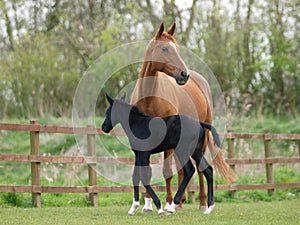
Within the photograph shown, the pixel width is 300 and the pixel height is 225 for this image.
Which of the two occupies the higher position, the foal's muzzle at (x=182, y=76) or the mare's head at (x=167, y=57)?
the mare's head at (x=167, y=57)

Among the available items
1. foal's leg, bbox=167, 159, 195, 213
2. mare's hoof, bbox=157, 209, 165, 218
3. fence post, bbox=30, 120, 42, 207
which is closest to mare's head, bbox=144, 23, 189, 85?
foal's leg, bbox=167, 159, 195, 213

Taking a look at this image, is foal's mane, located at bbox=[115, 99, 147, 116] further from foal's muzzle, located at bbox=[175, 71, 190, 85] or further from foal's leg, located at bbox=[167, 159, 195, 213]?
foal's leg, located at bbox=[167, 159, 195, 213]

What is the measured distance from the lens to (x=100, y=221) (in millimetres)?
6246

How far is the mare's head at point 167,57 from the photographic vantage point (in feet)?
22.6

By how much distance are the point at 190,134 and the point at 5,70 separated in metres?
11.2

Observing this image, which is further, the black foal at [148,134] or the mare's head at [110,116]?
the mare's head at [110,116]

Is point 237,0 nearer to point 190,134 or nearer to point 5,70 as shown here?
point 5,70

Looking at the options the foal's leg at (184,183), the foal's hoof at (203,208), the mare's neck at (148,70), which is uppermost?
the mare's neck at (148,70)

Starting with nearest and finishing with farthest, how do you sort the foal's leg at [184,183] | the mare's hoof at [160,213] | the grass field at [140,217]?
1. the grass field at [140,217]
2. the mare's hoof at [160,213]
3. the foal's leg at [184,183]

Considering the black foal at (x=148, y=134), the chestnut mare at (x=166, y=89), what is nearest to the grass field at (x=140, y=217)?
the black foal at (x=148, y=134)

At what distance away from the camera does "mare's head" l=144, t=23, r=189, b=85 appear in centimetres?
688

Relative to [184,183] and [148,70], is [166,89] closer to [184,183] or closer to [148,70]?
[148,70]

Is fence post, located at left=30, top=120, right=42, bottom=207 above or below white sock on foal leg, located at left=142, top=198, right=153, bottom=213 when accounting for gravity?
above

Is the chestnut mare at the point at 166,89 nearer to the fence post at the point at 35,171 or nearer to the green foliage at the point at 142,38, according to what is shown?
the fence post at the point at 35,171
